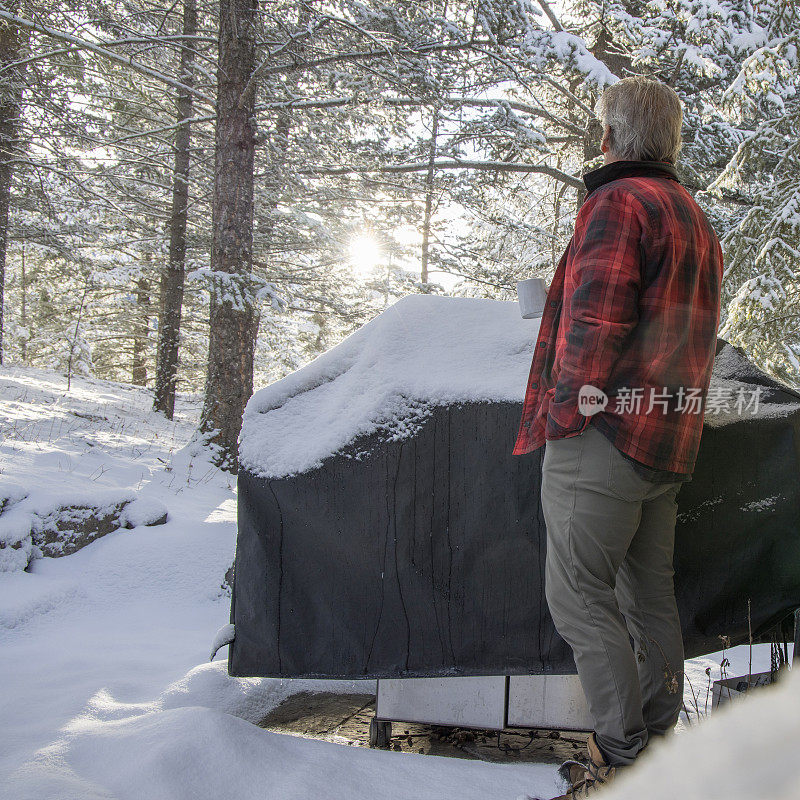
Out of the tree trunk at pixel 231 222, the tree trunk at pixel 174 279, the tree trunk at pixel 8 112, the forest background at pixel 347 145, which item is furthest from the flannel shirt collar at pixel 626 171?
the tree trunk at pixel 174 279

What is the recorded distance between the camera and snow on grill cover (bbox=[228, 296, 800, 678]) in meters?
2.16

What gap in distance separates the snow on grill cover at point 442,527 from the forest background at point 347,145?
402 centimetres

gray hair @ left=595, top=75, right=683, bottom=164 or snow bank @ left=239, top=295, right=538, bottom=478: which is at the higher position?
gray hair @ left=595, top=75, right=683, bottom=164

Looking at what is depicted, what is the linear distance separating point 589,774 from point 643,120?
73.6 inches

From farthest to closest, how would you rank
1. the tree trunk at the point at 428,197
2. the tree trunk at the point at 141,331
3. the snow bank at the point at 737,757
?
the tree trunk at the point at 141,331
the tree trunk at the point at 428,197
the snow bank at the point at 737,757

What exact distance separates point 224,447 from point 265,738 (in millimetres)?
5190

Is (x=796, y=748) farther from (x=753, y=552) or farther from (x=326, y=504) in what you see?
(x=753, y=552)

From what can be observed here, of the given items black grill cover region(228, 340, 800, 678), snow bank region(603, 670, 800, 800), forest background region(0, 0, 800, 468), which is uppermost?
forest background region(0, 0, 800, 468)

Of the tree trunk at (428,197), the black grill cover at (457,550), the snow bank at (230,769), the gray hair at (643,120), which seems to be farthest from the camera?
the tree trunk at (428,197)

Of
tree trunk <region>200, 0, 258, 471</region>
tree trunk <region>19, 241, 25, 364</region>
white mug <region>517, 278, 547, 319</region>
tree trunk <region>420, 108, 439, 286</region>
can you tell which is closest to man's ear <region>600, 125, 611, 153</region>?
white mug <region>517, 278, 547, 319</region>

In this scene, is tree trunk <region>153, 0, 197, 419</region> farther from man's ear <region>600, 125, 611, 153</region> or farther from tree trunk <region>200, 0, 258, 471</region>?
man's ear <region>600, 125, 611, 153</region>

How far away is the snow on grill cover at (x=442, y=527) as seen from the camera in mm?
2162

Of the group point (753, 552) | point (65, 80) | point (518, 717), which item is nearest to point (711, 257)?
point (753, 552)

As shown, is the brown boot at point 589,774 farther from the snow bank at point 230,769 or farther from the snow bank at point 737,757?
the snow bank at point 737,757
